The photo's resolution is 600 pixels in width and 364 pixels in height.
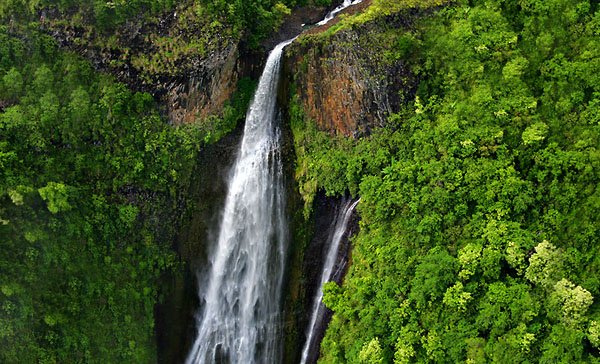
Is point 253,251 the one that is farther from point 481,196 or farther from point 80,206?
point 481,196

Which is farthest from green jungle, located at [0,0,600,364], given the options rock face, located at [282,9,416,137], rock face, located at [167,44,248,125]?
rock face, located at [167,44,248,125]

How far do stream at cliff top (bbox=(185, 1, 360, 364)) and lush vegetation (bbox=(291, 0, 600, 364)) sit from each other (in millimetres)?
2040

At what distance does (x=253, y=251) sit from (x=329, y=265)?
9.09ft

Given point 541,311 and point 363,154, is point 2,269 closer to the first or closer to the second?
point 363,154

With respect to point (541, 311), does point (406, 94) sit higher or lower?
higher

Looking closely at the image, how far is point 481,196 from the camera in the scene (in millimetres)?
13672

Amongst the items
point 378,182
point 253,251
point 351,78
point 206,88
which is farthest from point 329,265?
point 206,88

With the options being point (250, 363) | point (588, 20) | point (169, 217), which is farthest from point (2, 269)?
point (588, 20)

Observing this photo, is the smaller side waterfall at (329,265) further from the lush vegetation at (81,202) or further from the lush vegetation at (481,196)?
the lush vegetation at (81,202)

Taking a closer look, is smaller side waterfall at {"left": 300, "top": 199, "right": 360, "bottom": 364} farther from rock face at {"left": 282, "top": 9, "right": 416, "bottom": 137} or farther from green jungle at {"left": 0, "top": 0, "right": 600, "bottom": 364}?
rock face at {"left": 282, "top": 9, "right": 416, "bottom": 137}

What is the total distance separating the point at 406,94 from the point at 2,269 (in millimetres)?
13484

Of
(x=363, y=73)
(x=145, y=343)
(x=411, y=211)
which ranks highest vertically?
(x=363, y=73)

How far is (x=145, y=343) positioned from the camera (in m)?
17.7

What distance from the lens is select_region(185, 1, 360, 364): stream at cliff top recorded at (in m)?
17.1
